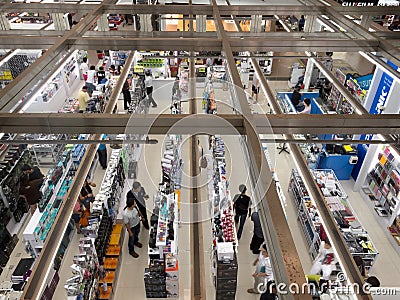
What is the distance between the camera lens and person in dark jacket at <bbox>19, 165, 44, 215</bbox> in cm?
723

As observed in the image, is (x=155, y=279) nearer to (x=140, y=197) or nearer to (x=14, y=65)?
(x=140, y=197)

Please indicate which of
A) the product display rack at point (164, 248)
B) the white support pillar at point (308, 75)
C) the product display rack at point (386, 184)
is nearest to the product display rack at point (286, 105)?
the white support pillar at point (308, 75)

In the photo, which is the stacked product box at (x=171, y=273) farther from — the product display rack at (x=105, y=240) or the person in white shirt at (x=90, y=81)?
the person in white shirt at (x=90, y=81)

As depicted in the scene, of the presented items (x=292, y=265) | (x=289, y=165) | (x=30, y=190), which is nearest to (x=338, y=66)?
(x=289, y=165)

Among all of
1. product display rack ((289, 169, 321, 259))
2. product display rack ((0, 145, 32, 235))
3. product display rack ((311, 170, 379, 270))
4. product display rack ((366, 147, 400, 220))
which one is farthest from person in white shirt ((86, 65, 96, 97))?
product display rack ((366, 147, 400, 220))

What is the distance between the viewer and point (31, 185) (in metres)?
7.24

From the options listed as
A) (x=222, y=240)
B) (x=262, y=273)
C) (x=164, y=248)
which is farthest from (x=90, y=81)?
(x=262, y=273)

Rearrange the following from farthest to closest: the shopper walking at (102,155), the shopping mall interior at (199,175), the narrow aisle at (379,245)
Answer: the shopper walking at (102,155) < the narrow aisle at (379,245) < the shopping mall interior at (199,175)

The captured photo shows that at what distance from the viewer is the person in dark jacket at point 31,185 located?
7230 mm

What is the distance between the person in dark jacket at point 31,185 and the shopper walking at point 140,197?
6.83 feet

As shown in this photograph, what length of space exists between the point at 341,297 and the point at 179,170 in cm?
417

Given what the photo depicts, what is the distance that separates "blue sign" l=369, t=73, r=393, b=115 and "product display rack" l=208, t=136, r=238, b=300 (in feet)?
15.0

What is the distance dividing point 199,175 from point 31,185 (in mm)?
4012

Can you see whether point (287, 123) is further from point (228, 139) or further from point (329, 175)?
point (228, 139)
